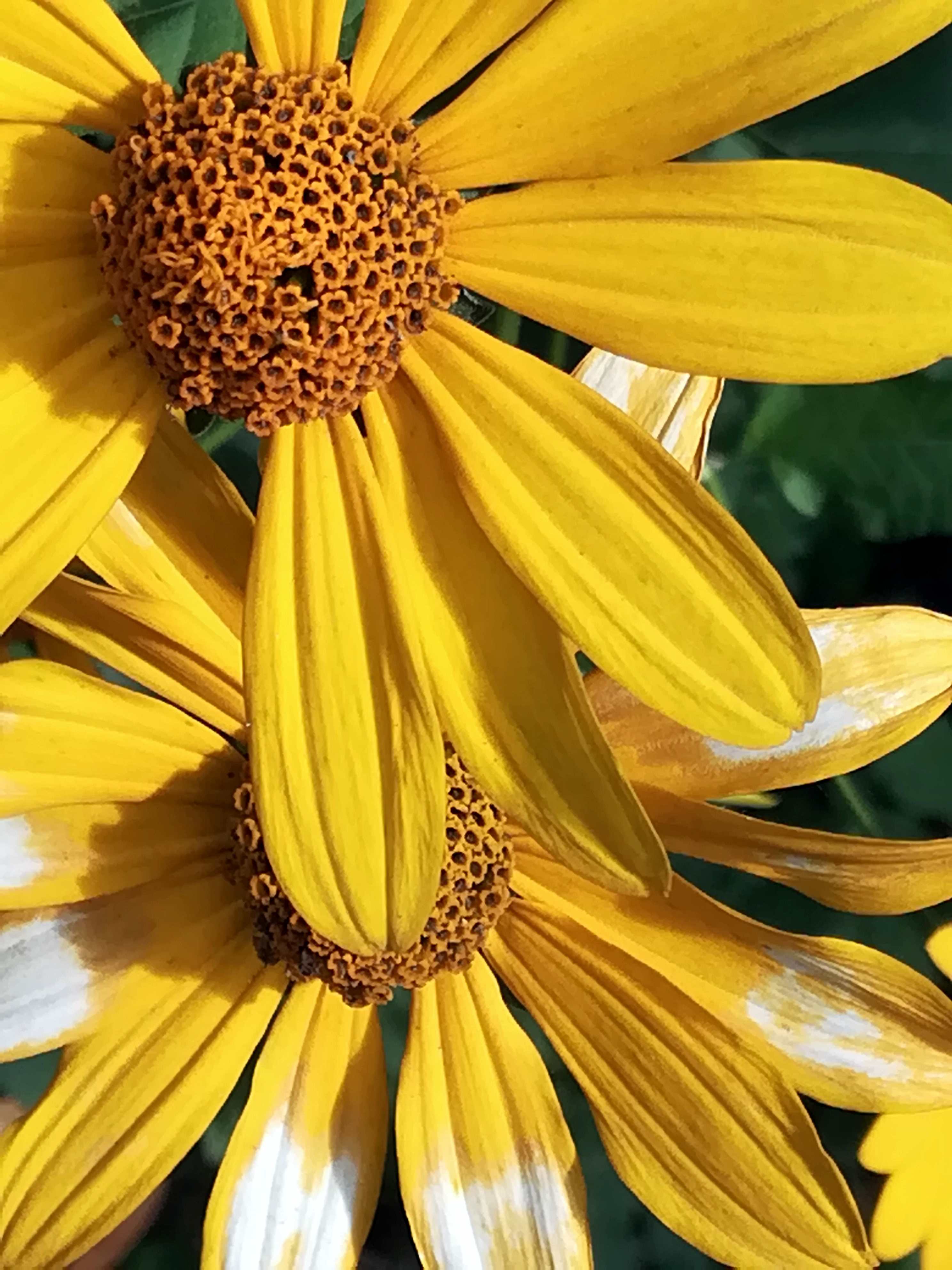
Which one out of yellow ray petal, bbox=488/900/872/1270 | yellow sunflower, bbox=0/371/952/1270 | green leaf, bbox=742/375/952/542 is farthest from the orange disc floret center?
green leaf, bbox=742/375/952/542

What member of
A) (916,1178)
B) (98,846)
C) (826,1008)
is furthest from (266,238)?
(916,1178)

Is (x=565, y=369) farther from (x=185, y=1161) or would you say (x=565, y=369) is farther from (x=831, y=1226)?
(x=185, y=1161)

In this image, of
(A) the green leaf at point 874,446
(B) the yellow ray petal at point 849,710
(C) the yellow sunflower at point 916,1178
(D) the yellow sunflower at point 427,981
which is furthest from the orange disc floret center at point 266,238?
(C) the yellow sunflower at point 916,1178

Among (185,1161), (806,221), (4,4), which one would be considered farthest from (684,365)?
(185,1161)

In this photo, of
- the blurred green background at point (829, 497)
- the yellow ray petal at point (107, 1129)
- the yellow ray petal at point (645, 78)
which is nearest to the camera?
the yellow ray petal at point (645, 78)

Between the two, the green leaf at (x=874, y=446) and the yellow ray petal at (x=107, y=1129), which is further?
the green leaf at (x=874, y=446)

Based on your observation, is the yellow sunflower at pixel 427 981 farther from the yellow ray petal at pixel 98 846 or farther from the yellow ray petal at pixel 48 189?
the yellow ray petal at pixel 48 189
